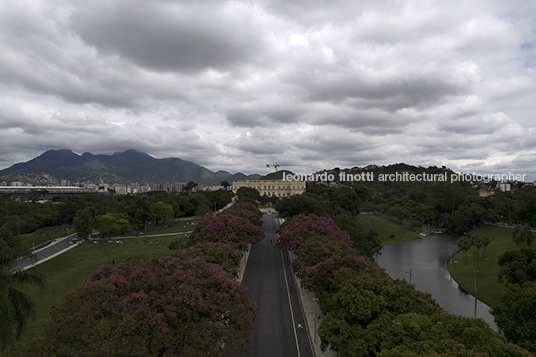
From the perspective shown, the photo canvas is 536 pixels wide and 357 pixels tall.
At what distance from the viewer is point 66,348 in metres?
11.7

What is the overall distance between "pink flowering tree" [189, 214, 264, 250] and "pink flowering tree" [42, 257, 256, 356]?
52.2ft

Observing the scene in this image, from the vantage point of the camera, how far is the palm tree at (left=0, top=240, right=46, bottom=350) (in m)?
12.6

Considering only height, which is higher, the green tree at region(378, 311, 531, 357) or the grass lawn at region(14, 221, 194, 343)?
the green tree at region(378, 311, 531, 357)

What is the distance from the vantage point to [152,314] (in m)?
14.0

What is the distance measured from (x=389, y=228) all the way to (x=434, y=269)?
94.6 feet

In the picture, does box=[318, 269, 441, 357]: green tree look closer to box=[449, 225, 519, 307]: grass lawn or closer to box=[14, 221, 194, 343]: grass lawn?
box=[14, 221, 194, 343]: grass lawn

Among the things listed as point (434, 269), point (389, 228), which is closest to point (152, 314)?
point (434, 269)

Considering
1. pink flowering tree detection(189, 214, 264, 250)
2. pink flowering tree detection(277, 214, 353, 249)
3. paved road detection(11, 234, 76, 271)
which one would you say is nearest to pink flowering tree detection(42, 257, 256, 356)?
pink flowering tree detection(189, 214, 264, 250)

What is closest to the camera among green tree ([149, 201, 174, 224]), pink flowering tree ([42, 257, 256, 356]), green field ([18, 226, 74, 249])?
pink flowering tree ([42, 257, 256, 356])

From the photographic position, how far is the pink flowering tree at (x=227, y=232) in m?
34.7

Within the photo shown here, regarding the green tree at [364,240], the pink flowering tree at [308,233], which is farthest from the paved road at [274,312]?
the green tree at [364,240]

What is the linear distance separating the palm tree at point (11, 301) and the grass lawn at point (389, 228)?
201 ft

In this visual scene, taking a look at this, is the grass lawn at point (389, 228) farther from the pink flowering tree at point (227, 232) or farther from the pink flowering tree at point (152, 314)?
the pink flowering tree at point (152, 314)

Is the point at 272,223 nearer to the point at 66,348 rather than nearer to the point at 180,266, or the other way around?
the point at 180,266
